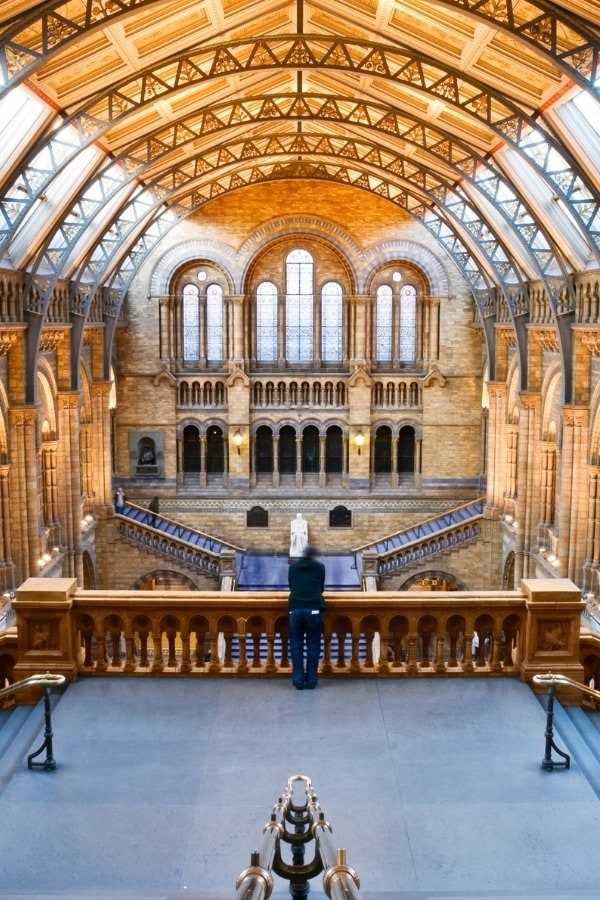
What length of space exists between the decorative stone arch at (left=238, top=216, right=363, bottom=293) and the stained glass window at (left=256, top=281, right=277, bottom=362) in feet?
3.43

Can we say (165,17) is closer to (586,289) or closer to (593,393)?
(586,289)

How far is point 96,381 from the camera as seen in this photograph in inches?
1234

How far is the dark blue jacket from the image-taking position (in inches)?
335

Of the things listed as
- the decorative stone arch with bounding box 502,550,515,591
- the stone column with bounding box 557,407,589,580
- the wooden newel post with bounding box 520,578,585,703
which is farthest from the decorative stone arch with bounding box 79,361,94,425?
the wooden newel post with bounding box 520,578,585,703

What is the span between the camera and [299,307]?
3697 centimetres

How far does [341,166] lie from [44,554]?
1626 centimetres

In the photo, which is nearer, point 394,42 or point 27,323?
point 394,42

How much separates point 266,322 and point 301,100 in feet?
52.0

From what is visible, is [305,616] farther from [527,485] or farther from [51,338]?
[527,485]

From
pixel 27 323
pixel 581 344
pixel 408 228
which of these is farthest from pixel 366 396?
pixel 27 323

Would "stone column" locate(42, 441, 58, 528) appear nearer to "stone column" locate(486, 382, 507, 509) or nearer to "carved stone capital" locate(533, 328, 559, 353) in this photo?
"carved stone capital" locate(533, 328, 559, 353)

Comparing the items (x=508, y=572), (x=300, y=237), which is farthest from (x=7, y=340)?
(x=508, y=572)

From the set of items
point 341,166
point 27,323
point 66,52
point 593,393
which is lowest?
point 593,393

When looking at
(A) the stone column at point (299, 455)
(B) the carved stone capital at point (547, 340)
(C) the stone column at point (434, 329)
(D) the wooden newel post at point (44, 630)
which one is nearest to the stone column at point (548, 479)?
(B) the carved stone capital at point (547, 340)
